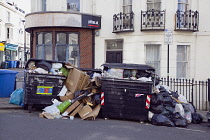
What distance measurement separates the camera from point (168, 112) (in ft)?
26.8

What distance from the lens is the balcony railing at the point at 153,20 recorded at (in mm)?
12664

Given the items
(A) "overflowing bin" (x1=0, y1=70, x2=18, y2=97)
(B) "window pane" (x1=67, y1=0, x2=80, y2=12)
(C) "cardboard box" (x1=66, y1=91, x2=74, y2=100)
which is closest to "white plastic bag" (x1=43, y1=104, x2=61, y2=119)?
(C) "cardboard box" (x1=66, y1=91, x2=74, y2=100)

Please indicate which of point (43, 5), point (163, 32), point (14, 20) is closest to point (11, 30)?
point (14, 20)

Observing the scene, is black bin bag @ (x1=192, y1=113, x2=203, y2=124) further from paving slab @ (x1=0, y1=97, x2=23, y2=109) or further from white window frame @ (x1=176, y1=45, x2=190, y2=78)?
paving slab @ (x1=0, y1=97, x2=23, y2=109)

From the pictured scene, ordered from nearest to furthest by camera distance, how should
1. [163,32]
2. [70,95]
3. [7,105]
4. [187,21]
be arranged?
[70,95] → [7,105] → [187,21] → [163,32]

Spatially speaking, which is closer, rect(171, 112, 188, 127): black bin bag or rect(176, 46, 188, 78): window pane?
rect(171, 112, 188, 127): black bin bag

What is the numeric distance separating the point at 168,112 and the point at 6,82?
21.9 ft

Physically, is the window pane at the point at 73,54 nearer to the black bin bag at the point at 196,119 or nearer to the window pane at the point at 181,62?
the window pane at the point at 181,62

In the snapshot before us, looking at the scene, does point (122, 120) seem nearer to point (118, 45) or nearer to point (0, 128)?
point (0, 128)

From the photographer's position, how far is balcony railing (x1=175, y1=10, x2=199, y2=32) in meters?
12.7

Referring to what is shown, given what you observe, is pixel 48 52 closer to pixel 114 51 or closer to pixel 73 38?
pixel 73 38

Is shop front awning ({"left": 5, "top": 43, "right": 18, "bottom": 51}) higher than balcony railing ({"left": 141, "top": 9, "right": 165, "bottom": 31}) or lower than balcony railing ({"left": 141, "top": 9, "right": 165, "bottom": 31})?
higher

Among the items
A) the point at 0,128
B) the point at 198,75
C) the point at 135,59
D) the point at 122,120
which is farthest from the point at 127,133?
the point at 198,75

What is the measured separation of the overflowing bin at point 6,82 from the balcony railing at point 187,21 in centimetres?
800
